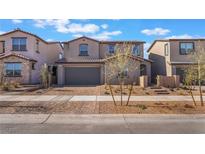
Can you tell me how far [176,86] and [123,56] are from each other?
11.7 m

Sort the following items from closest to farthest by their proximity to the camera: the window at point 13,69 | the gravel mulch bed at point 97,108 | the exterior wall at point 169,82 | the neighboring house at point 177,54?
the gravel mulch bed at point 97,108 < the exterior wall at point 169,82 < the window at point 13,69 < the neighboring house at point 177,54

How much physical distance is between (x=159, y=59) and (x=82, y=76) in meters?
9.80

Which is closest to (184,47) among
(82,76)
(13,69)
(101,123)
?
(82,76)

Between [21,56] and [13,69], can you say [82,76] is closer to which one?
[21,56]

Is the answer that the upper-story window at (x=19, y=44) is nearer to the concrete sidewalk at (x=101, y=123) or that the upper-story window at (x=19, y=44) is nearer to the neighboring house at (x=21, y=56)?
the neighboring house at (x=21, y=56)

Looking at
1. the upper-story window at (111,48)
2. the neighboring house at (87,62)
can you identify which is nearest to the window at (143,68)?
the neighboring house at (87,62)

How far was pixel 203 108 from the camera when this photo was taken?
12945mm

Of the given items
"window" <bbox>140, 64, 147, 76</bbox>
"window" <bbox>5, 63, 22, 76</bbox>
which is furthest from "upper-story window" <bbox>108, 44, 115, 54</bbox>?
"window" <bbox>5, 63, 22, 76</bbox>

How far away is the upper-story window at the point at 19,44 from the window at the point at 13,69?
2032mm

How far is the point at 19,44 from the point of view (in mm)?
28688

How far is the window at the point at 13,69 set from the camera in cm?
2752

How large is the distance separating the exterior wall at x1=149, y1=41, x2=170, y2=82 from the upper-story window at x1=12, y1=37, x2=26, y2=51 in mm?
15560
